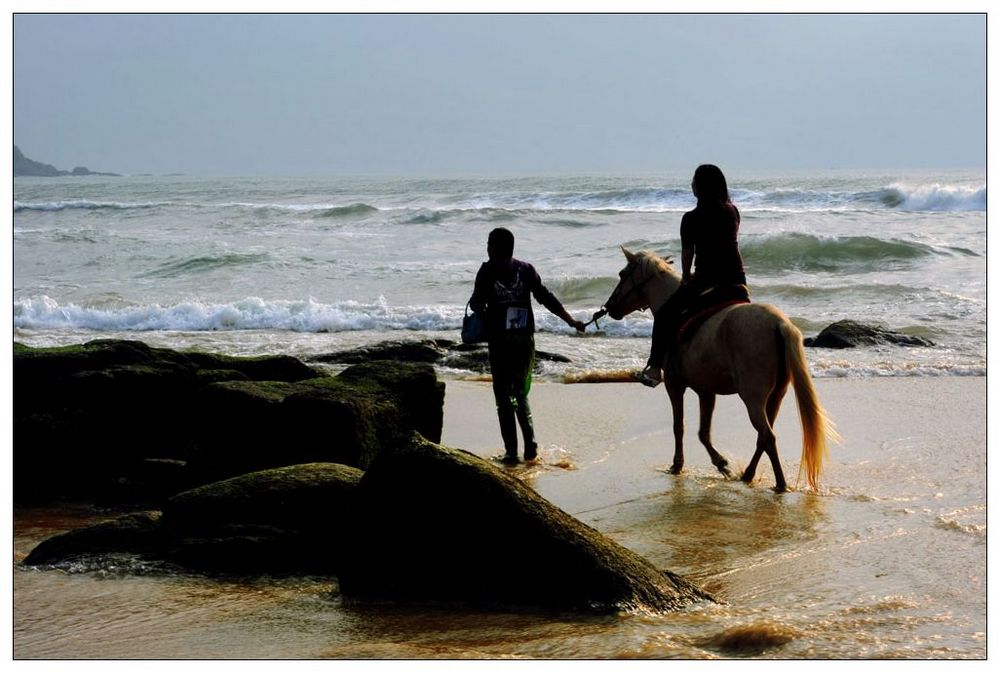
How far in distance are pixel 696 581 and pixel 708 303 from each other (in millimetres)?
3034

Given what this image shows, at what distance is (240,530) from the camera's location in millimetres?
6008

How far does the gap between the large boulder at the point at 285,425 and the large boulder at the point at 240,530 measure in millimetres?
1141

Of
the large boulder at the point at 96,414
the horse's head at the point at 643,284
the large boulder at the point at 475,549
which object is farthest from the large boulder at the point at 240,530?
the horse's head at the point at 643,284

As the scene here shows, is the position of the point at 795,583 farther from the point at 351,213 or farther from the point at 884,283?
the point at 351,213

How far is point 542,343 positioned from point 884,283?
33.7ft

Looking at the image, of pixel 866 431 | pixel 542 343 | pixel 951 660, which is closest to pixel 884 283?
pixel 542 343

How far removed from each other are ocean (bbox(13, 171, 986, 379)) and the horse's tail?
5.75 meters

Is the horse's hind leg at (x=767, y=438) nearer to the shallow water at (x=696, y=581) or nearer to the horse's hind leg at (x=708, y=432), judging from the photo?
the shallow water at (x=696, y=581)

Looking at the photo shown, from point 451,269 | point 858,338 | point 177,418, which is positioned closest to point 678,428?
point 177,418

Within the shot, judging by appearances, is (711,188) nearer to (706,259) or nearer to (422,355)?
(706,259)

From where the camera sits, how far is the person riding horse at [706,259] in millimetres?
7879

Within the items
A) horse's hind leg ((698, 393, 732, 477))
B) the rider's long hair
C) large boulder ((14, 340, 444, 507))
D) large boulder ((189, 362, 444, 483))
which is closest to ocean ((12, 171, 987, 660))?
horse's hind leg ((698, 393, 732, 477))

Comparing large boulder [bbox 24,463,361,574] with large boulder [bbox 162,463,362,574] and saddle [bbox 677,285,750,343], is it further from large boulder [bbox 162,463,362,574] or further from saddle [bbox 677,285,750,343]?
saddle [bbox 677,285,750,343]

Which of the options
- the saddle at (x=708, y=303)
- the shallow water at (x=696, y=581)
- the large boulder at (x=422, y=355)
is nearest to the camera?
the shallow water at (x=696, y=581)
